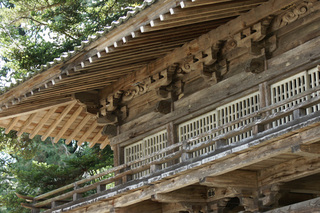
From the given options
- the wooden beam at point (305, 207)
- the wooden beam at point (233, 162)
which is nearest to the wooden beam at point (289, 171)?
the wooden beam at point (233, 162)

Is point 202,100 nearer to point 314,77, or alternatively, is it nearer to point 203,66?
point 203,66

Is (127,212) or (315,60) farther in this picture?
(127,212)

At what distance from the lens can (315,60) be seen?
10047 mm

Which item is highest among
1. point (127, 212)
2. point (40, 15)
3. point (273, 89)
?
point (40, 15)

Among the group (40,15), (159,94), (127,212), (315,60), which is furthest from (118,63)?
(40,15)

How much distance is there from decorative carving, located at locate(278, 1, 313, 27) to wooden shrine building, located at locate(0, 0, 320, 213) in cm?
2

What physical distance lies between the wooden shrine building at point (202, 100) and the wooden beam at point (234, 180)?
2cm

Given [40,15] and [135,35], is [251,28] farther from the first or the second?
[40,15]

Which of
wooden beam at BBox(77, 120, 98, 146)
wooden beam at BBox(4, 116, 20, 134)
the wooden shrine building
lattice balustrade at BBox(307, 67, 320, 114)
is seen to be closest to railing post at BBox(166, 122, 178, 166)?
the wooden shrine building

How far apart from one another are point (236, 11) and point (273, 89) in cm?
159

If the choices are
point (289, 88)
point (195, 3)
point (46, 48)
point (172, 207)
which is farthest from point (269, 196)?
point (46, 48)

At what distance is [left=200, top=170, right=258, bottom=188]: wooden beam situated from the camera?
10445mm

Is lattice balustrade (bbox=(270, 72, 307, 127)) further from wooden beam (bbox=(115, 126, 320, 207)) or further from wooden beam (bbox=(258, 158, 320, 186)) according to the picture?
wooden beam (bbox=(115, 126, 320, 207))

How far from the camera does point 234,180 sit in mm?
10578
